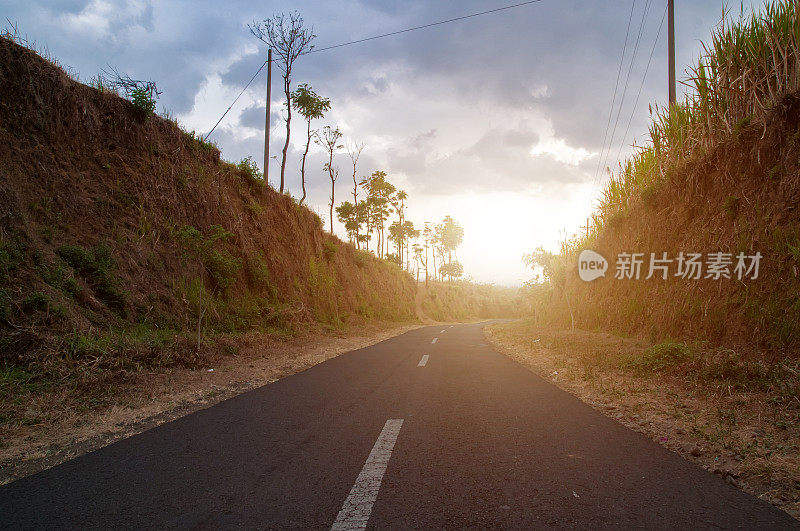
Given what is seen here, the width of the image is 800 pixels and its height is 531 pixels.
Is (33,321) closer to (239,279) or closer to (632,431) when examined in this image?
(239,279)

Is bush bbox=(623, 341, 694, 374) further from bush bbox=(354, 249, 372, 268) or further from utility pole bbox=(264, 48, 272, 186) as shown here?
bush bbox=(354, 249, 372, 268)

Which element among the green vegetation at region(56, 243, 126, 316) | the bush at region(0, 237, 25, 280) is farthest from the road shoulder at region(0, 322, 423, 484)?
the bush at region(0, 237, 25, 280)

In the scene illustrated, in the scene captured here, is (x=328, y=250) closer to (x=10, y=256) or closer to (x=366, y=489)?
(x=10, y=256)

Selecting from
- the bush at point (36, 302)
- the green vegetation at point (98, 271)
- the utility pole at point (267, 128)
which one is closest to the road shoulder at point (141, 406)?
the bush at point (36, 302)

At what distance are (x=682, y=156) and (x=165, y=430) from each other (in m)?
12.6

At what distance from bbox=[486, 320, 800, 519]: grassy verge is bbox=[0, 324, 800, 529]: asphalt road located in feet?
1.18

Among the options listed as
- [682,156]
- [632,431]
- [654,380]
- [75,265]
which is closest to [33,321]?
[75,265]

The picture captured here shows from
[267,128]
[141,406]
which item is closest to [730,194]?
[141,406]

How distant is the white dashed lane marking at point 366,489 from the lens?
2.50 m

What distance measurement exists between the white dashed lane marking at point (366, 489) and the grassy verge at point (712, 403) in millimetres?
2824

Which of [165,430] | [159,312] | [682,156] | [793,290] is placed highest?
[682,156]

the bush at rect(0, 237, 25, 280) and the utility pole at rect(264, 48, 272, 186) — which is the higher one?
the utility pole at rect(264, 48, 272, 186)

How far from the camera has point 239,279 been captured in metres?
13.8

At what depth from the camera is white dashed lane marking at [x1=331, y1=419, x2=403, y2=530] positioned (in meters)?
2.50
